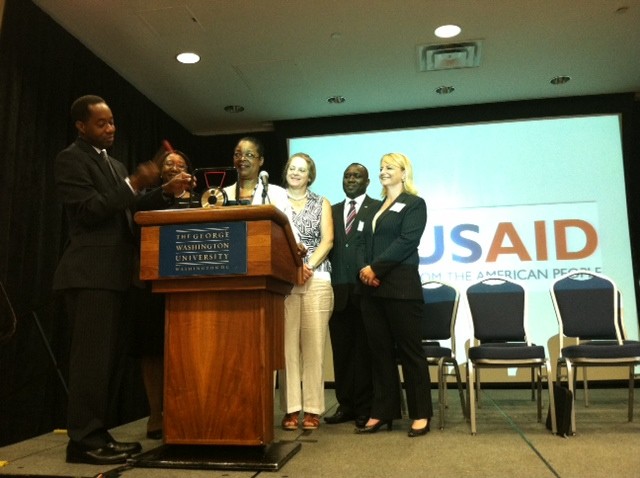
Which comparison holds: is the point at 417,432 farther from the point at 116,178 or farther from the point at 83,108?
the point at 83,108

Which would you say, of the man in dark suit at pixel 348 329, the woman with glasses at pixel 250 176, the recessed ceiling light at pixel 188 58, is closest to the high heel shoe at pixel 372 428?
the man in dark suit at pixel 348 329

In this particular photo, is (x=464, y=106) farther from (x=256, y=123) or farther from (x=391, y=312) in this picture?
(x=391, y=312)

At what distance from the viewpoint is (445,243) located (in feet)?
18.9

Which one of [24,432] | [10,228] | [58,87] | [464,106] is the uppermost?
[464,106]

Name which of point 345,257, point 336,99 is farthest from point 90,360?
point 336,99

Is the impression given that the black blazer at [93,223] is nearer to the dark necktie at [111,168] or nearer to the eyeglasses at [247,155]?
the dark necktie at [111,168]

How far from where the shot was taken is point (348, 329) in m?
3.56

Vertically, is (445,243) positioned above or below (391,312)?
above

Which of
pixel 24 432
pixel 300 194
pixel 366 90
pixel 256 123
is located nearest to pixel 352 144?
pixel 366 90

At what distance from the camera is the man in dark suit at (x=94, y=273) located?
230 cm

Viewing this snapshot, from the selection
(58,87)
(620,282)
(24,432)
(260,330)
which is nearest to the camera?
(260,330)

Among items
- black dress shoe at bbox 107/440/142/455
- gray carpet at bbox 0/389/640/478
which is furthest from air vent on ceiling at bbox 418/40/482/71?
black dress shoe at bbox 107/440/142/455

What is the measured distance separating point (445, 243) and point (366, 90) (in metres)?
1.68

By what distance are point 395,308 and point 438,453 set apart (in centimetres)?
77
